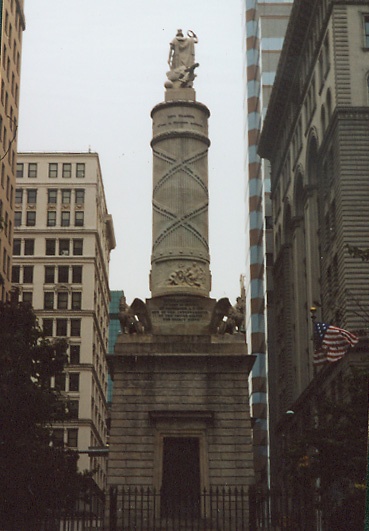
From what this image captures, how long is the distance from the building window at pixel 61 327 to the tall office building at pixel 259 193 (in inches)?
808

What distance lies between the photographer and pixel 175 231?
44.1 m

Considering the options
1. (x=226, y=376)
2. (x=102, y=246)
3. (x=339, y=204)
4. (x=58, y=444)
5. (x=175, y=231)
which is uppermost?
(x=102, y=246)

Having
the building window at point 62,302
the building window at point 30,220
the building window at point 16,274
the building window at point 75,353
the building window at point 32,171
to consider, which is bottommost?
the building window at point 75,353

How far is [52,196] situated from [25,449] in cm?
7885

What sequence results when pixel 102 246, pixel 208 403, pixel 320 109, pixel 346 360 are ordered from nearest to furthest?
pixel 208 403, pixel 346 360, pixel 320 109, pixel 102 246

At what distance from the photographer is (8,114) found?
73188mm

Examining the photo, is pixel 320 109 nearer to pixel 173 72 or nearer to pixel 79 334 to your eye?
pixel 173 72

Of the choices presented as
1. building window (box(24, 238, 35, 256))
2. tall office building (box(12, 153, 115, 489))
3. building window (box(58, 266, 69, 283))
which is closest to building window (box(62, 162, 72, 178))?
tall office building (box(12, 153, 115, 489))

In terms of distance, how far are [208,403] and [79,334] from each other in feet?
209

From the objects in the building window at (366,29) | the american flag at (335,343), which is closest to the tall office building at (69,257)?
the building window at (366,29)

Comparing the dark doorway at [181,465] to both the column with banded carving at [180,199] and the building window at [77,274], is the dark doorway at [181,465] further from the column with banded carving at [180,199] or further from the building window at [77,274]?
the building window at [77,274]

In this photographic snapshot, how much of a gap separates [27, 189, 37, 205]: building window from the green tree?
247ft

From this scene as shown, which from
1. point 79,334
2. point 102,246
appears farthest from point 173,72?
point 102,246

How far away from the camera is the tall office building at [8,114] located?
70250 millimetres
